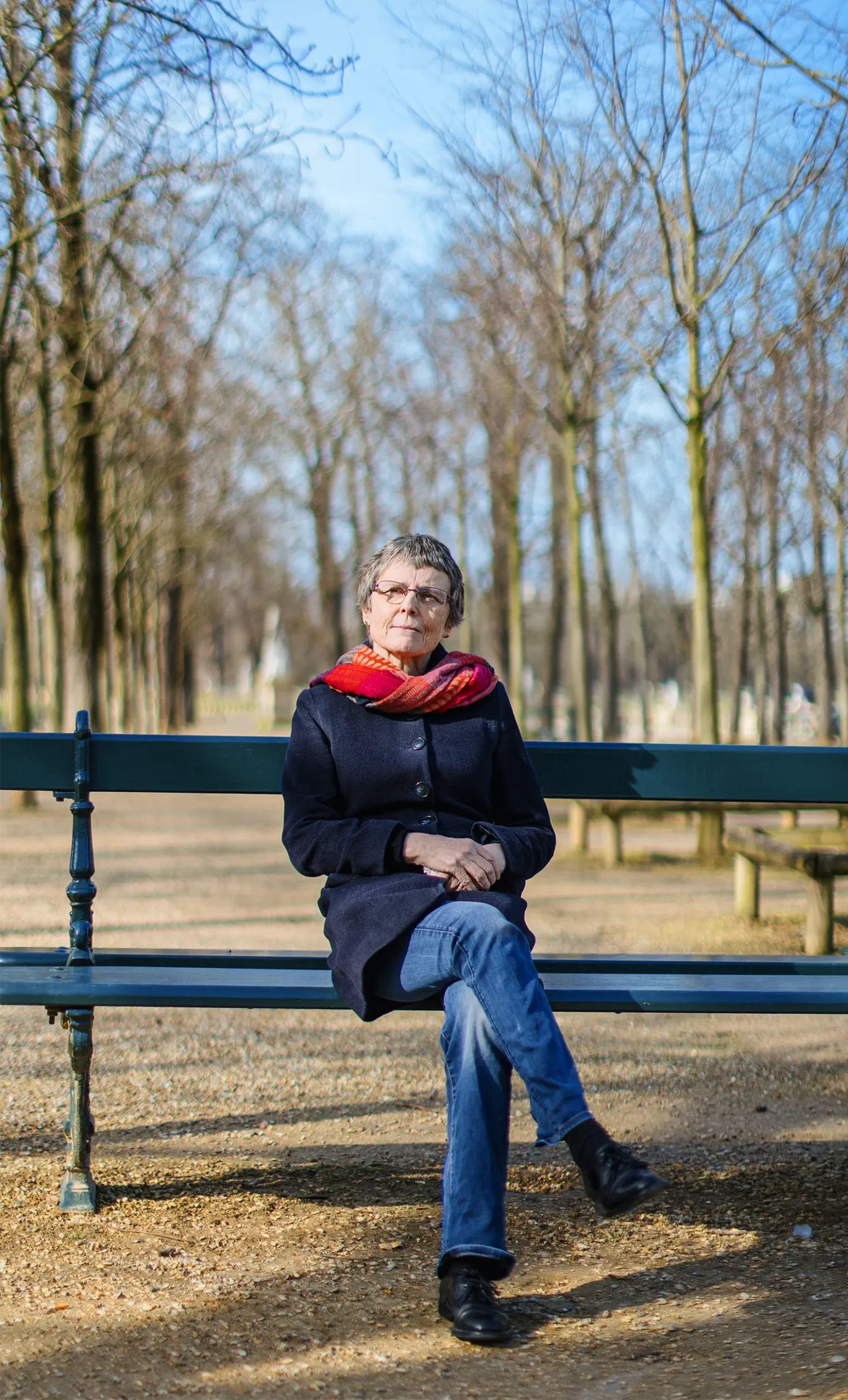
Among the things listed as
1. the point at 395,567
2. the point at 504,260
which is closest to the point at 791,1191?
the point at 395,567

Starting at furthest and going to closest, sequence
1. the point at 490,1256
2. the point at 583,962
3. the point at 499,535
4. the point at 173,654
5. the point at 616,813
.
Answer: the point at 173,654 → the point at 499,535 → the point at 616,813 → the point at 583,962 → the point at 490,1256

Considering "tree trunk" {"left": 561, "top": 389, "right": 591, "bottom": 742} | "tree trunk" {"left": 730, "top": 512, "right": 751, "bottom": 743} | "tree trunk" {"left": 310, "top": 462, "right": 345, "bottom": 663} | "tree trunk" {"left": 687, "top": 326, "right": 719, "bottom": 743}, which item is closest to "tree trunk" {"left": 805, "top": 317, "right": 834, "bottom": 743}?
"tree trunk" {"left": 687, "top": 326, "right": 719, "bottom": 743}

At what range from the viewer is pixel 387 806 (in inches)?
131

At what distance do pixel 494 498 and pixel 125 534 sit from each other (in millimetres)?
6723

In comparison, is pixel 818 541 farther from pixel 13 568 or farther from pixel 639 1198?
pixel 639 1198

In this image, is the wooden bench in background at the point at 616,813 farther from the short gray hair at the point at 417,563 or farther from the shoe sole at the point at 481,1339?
the shoe sole at the point at 481,1339

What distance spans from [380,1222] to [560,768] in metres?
1.17

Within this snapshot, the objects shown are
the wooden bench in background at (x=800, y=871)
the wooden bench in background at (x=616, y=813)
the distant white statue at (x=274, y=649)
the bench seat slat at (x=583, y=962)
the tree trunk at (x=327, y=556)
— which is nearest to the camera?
the bench seat slat at (x=583, y=962)

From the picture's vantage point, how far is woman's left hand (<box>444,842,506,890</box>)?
3.17 metres

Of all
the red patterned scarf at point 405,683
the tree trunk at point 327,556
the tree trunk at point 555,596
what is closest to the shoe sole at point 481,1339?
the red patterned scarf at point 405,683

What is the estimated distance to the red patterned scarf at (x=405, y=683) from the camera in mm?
3330

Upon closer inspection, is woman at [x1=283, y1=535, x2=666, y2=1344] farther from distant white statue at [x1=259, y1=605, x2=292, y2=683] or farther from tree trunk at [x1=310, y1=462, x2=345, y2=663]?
distant white statue at [x1=259, y1=605, x2=292, y2=683]

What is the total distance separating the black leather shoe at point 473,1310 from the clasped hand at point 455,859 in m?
0.77

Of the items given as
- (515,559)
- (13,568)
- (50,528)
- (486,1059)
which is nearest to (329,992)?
(486,1059)
